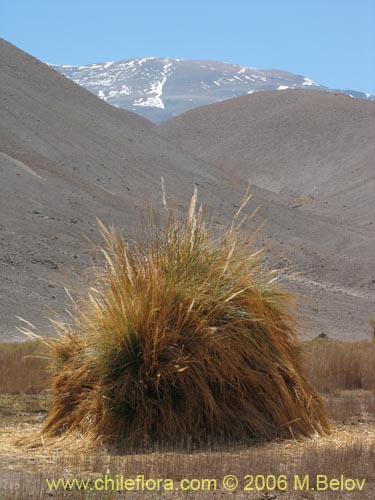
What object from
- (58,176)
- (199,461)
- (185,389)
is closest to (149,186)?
(58,176)

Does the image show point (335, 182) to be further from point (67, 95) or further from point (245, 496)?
point (245, 496)

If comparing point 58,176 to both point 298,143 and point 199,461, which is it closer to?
point 199,461

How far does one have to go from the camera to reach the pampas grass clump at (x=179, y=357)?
25.8ft

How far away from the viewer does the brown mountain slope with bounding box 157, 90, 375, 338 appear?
1483 inches

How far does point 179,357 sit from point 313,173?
2653 inches

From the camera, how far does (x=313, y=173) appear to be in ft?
243

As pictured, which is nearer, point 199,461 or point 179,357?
point 199,461

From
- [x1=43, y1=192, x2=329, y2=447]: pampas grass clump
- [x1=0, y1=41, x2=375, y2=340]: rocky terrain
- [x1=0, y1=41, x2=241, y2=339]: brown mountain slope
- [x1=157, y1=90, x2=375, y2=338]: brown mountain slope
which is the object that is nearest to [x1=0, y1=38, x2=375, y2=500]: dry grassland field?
[x1=43, y1=192, x2=329, y2=447]: pampas grass clump

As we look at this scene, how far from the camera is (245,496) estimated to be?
6.04 metres

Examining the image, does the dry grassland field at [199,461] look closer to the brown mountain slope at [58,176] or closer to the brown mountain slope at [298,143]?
the brown mountain slope at [58,176]

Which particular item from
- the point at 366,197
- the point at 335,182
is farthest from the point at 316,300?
the point at 335,182

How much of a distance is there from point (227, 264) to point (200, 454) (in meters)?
1.97

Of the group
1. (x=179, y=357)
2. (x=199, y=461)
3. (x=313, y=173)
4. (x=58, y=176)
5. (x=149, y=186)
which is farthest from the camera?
(x=313, y=173)

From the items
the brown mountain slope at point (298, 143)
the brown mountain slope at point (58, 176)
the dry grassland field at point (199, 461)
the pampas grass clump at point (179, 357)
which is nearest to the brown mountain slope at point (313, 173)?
→ the brown mountain slope at point (298, 143)
